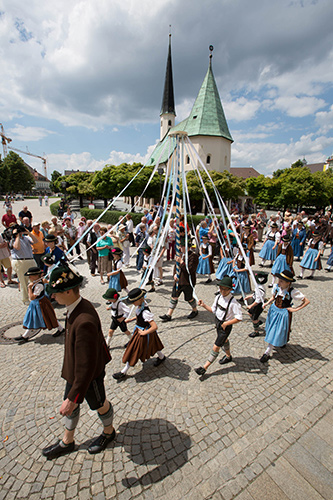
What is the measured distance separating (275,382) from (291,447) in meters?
1.10

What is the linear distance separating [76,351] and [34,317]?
3157mm

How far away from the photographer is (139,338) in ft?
12.8

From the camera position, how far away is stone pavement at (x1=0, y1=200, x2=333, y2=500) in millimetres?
2559

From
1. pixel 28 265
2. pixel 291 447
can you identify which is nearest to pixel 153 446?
pixel 291 447

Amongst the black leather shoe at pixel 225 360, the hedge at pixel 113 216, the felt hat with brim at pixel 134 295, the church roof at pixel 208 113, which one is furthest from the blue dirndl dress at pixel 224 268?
the church roof at pixel 208 113

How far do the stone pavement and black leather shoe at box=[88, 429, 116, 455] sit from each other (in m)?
0.07

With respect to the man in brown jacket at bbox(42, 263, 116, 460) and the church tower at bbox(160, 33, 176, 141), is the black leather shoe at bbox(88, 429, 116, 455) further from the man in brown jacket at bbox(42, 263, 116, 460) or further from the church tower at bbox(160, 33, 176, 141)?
the church tower at bbox(160, 33, 176, 141)

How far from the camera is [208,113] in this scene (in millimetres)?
42750

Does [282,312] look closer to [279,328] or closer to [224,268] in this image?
[279,328]

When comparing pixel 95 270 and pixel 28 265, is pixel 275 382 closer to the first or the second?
pixel 28 265

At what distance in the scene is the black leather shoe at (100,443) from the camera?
9.31 feet

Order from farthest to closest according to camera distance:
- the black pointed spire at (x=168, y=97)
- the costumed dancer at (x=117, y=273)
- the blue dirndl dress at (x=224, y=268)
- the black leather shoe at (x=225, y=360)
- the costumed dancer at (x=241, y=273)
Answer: the black pointed spire at (x=168, y=97) → the blue dirndl dress at (x=224, y=268) → the costumed dancer at (x=241, y=273) → the costumed dancer at (x=117, y=273) → the black leather shoe at (x=225, y=360)

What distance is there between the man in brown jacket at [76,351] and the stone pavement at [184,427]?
32cm

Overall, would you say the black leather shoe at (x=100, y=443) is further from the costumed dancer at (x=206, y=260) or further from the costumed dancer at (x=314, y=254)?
the costumed dancer at (x=314, y=254)
